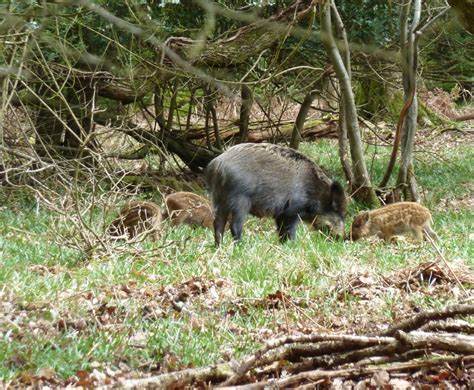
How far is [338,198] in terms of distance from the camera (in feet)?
35.4

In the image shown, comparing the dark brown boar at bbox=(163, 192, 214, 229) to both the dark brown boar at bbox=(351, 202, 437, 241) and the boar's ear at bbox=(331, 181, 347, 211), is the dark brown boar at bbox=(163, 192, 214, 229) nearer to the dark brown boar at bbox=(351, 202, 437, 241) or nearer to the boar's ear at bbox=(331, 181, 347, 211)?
the boar's ear at bbox=(331, 181, 347, 211)

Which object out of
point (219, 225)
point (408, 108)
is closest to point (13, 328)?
point (219, 225)

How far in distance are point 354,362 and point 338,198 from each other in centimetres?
624

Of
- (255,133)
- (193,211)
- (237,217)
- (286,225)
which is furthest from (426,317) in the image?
(255,133)

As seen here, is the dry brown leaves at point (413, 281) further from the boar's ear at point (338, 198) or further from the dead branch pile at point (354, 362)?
the boar's ear at point (338, 198)

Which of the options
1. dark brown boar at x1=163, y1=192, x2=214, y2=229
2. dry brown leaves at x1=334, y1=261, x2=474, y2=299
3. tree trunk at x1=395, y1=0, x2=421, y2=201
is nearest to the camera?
dry brown leaves at x1=334, y1=261, x2=474, y2=299

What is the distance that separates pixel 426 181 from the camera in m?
15.5

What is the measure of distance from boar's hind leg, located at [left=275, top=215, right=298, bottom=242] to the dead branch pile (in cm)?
559

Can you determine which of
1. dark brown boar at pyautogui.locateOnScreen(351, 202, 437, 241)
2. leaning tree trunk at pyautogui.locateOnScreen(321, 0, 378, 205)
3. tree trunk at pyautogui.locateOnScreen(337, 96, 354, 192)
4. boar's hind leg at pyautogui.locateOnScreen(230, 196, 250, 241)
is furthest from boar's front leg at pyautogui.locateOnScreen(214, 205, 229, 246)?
tree trunk at pyautogui.locateOnScreen(337, 96, 354, 192)

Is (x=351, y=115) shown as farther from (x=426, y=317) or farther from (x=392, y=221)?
(x=426, y=317)

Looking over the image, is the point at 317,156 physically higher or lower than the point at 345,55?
lower

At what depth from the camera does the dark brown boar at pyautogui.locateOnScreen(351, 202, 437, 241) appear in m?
10.4

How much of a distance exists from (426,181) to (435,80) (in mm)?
1989

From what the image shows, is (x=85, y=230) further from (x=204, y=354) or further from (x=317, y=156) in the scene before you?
(x=317, y=156)
